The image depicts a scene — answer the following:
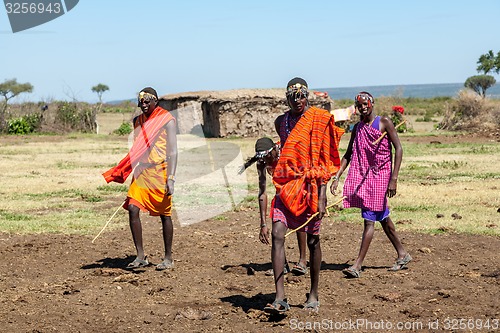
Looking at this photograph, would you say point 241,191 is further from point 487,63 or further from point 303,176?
point 487,63

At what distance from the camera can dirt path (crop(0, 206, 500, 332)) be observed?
6.24 metres

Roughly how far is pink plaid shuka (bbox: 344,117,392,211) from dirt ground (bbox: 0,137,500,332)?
0.71m

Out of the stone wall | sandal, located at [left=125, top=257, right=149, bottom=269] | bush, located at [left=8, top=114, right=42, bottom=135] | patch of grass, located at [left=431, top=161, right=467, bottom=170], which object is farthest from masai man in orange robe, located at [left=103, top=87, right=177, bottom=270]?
bush, located at [left=8, top=114, right=42, bottom=135]

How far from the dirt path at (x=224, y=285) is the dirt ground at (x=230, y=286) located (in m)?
0.01

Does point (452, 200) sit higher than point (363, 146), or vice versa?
point (363, 146)

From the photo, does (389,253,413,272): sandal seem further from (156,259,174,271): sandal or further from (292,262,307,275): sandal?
(156,259,174,271): sandal

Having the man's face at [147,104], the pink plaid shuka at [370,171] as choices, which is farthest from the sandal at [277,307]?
the man's face at [147,104]

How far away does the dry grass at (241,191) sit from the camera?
35.7 ft

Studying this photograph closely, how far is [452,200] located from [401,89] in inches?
1070

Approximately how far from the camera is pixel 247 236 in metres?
9.98

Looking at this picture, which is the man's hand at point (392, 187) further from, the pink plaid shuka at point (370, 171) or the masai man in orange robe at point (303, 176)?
the masai man in orange robe at point (303, 176)

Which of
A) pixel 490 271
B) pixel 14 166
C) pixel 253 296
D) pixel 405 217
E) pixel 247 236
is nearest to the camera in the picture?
pixel 253 296

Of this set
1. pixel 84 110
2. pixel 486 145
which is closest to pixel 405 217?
pixel 486 145

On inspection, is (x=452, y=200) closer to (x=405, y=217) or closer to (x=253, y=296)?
(x=405, y=217)
